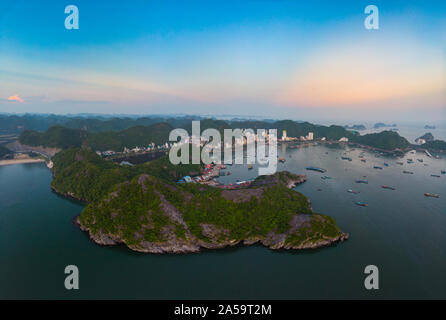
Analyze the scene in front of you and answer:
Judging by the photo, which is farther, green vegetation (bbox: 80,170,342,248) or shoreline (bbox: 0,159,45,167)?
shoreline (bbox: 0,159,45,167)

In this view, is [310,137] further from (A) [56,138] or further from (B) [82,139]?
(A) [56,138]

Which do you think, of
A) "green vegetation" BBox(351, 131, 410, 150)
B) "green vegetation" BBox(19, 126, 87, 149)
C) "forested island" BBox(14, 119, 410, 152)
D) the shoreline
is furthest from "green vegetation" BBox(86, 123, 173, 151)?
"green vegetation" BBox(351, 131, 410, 150)

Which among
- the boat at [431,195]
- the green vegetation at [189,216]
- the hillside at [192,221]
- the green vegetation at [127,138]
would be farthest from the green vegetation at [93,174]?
the boat at [431,195]

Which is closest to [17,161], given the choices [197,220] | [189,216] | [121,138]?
[121,138]

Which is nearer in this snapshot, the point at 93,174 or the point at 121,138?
the point at 93,174

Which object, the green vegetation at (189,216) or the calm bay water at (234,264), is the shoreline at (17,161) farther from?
the green vegetation at (189,216)

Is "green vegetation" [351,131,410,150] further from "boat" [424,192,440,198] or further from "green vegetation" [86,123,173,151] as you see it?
"green vegetation" [86,123,173,151]

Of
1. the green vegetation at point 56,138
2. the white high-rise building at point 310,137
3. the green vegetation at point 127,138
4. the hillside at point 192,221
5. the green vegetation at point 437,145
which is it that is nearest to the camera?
the hillside at point 192,221

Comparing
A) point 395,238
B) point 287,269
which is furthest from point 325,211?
point 287,269
